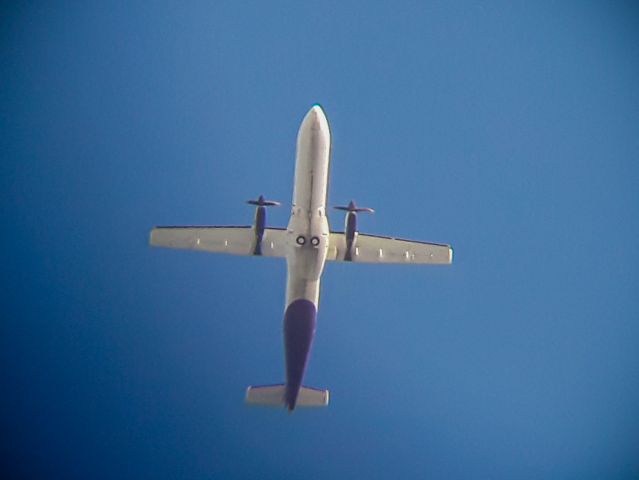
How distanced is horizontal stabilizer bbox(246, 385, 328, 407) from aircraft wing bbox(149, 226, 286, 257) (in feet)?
10.7

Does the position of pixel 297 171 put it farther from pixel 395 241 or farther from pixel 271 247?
pixel 395 241

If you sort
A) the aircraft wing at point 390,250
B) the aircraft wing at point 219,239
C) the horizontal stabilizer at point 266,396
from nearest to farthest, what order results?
the aircraft wing at point 219,239 → the aircraft wing at point 390,250 → the horizontal stabilizer at point 266,396

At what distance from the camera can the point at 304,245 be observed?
531 inches

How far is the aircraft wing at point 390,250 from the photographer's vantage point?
49.5 ft

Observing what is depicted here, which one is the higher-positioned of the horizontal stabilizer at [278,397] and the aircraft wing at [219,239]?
the aircraft wing at [219,239]

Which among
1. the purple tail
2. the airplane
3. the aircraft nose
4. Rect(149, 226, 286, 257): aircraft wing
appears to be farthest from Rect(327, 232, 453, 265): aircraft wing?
the aircraft nose

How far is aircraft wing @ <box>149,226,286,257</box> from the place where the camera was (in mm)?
14906

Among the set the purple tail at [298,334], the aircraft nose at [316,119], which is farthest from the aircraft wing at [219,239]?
the aircraft nose at [316,119]

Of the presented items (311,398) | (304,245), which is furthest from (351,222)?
(311,398)

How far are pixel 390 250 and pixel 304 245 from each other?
2.74 m

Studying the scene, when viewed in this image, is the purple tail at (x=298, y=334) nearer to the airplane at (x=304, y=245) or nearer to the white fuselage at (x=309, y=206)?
the airplane at (x=304, y=245)

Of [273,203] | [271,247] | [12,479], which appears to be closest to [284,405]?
[271,247]

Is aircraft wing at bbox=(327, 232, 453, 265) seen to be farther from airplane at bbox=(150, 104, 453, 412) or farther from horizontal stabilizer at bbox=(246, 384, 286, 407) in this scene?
horizontal stabilizer at bbox=(246, 384, 286, 407)

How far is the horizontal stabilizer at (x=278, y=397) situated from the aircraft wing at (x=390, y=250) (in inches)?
132
